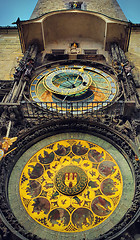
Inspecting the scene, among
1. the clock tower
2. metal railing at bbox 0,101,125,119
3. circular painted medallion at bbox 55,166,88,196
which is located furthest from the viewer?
metal railing at bbox 0,101,125,119

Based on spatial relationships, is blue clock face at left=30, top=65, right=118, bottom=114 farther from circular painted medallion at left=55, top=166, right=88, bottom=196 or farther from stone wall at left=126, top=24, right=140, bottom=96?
circular painted medallion at left=55, top=166, right=88, bottom=196

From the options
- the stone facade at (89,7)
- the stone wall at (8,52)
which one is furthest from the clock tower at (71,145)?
the stone facade at (89,7)

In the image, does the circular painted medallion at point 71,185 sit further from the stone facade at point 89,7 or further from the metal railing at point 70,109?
the stone facade at point 89,7

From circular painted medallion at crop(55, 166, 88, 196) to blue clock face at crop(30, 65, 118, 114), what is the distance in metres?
2.82

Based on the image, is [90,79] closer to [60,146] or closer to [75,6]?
[60,146]

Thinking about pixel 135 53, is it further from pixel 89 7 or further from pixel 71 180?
pixel 71 180

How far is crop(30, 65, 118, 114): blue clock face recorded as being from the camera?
13.5 metres

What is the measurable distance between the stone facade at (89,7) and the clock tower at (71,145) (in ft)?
13.8

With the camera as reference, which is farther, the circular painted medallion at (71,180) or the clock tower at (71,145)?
the circular painted medallion at (71,180)

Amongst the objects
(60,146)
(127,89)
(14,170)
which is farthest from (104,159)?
(127,89)

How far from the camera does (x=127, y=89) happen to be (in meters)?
13.8

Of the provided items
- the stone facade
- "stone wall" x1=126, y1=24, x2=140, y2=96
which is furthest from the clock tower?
the stone facade

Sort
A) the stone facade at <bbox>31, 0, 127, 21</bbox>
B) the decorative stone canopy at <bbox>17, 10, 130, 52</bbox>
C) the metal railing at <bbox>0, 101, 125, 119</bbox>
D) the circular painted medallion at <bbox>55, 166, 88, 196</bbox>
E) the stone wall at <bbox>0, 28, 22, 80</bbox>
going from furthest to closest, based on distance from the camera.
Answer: the stone facade at <bbox>31, 0, 127, 21</bbox>, the decorative stone canopy at <bbox>17, 10, 130, 52</bbox>, the stone wall at <bbox>0, 28, 22, 80</bbox>, the metal railing at <bbox>0, 101, 125, 119</bbox>, the circular painted medallion at <bbox>55, 166, 88, 196</bbox>

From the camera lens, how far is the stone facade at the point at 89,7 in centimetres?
2134
